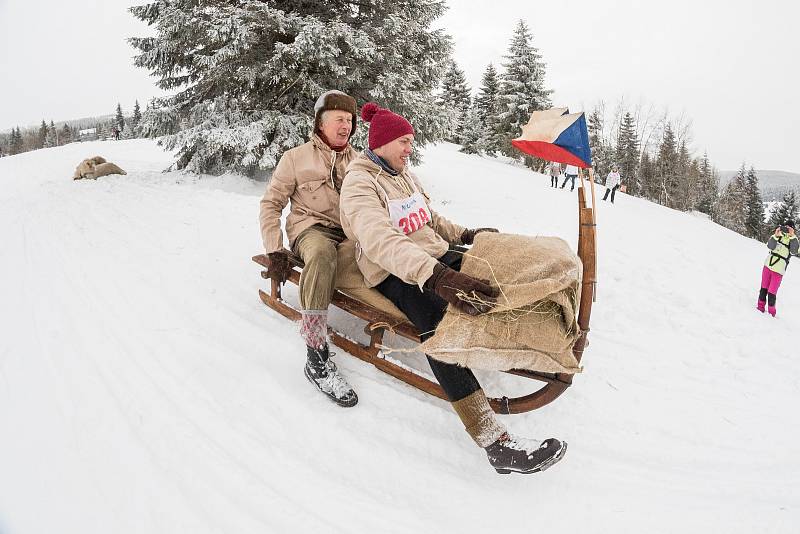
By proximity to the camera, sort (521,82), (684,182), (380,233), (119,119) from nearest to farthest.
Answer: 1. (380,233)
2. (521,82)
3. (684,182)
4. (119,119)

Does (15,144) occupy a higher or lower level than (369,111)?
higher

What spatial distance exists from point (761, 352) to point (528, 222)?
4.33 metres

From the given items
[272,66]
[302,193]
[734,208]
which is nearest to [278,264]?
[302,193]

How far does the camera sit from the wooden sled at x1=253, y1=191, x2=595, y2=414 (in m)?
2.23

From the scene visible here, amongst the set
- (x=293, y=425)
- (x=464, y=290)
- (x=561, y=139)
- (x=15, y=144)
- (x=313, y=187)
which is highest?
(x=15, y=144)

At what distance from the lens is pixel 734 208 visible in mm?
49406

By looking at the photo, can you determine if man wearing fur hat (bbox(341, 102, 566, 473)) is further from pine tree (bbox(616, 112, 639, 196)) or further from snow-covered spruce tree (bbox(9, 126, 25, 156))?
snow-covered spruce tree (bbox(9, 126, 25, 156))

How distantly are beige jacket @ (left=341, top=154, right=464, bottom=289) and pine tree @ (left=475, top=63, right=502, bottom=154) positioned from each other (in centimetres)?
2961

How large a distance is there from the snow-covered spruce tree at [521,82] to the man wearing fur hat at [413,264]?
25785 millimetres

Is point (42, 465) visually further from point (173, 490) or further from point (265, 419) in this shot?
point (265, 419)

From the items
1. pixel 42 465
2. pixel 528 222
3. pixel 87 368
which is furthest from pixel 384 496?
pixel 528 222

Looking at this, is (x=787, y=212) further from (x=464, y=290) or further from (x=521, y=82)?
(x=464, y=290)

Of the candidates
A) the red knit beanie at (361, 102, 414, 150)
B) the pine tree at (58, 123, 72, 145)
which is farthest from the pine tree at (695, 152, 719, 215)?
the pine tree at (58, 123, 72, 145)

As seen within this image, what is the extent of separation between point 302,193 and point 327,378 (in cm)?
137
